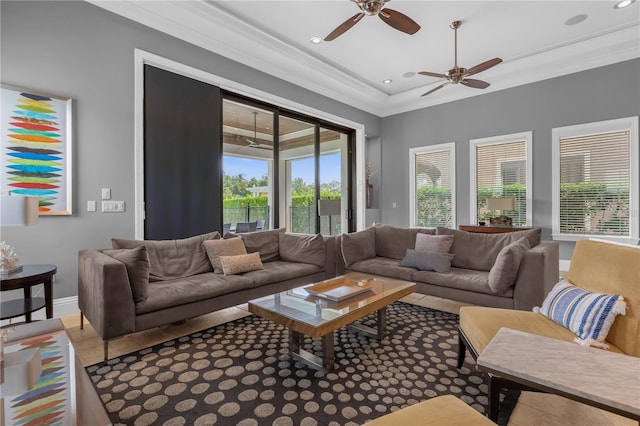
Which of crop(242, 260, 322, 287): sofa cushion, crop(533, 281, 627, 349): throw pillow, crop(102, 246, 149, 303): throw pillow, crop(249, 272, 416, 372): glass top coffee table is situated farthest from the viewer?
crop(242, 260, 322, 287): sofa cushion

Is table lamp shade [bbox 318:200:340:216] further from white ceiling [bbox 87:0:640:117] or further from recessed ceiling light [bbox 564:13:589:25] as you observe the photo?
recessed ceiling light [bbox 564:13:589:25]

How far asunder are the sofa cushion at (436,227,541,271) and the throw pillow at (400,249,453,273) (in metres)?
0.20

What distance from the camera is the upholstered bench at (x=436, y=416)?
3.10 ft

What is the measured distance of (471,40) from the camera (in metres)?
4.36

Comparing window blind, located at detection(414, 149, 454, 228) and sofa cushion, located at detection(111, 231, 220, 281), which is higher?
window blind, located at detection(414, 149, 454, 228)

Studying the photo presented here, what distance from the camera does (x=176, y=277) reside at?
296 centimetres

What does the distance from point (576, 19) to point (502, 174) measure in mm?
2420

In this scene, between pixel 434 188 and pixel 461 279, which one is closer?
pixel 461 279

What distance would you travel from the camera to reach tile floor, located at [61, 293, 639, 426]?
153 cm

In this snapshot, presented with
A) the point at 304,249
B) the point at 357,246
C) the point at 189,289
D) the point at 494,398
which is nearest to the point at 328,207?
the point at 357,246

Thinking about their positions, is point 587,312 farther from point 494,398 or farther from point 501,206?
point 501,206

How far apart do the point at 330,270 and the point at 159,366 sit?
2.11 meters

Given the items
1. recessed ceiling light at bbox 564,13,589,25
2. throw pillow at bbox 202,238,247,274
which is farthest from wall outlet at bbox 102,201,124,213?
recessed ceiling light at bbox 564,13,589,25

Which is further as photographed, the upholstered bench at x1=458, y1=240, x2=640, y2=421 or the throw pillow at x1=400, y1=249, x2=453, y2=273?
the throw pillow at x1=400, y1=249, x2=453, y2=273
